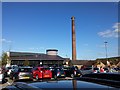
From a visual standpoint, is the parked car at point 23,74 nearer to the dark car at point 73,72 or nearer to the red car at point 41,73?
the red car at point 41,73

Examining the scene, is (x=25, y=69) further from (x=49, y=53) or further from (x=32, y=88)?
(x=49, y=53)

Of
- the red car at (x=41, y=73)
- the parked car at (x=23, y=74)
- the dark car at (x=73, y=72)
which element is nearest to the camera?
the parked car at (x=23, y=74)

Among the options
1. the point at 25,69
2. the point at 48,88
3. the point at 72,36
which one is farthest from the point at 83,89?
the point at 72,36

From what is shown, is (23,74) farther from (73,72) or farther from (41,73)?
(73,72)

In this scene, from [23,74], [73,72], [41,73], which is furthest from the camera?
[73,72]

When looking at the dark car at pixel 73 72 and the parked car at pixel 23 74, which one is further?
the dark car at pixel 73 72

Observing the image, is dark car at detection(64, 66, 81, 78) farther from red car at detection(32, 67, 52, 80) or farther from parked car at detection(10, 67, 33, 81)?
parked car at detection(10, 67, 33, 81)

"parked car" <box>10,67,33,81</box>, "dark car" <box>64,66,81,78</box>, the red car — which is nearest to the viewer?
"parked car" <box>10,67,33,81</box>

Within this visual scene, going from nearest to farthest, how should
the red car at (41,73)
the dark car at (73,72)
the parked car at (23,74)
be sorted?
the parked car at (23,74)
the red car at (41,73)
the dark car at (73,72)

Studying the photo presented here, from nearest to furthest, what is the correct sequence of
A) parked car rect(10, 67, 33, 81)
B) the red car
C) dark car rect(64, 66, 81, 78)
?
parked car rect(10, 67, 33, 81) → the red car → dark car rect(64, 66, 81, 78)

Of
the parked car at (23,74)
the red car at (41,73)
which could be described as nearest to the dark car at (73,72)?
the red car at (41,73)

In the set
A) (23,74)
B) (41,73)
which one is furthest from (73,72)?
(23,74)

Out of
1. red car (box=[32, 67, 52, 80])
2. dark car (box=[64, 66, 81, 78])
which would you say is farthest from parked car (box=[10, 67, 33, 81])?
dark car (box=[64, 66, 81, 78])

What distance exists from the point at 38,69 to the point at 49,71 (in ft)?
4.42
